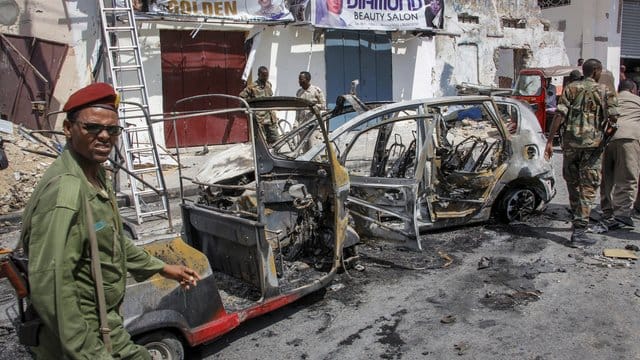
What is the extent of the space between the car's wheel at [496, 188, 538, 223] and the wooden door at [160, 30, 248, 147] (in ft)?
23.6

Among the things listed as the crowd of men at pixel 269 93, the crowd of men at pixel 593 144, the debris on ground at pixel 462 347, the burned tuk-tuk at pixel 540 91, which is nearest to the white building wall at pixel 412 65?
the burned tuk-tuk at pixel 540 91

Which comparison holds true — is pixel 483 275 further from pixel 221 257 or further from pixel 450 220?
pixel 221 257

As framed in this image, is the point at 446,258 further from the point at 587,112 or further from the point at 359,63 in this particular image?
the point at 359,63

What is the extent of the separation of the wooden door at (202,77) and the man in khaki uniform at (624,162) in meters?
7.91

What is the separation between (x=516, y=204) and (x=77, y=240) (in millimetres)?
5834

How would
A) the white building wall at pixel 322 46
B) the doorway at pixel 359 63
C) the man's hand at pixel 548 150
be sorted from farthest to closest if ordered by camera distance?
1. the doorway at pixel 359 63
2. the white building wall at pixel 322 46
3. the man's hand at pixel 548 150

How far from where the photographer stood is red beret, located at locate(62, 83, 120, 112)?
6.54 feet

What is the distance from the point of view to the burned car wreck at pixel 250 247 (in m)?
3.51

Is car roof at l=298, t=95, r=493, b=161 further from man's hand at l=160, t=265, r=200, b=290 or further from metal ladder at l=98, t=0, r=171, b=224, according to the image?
metal ladder at l=98, t=0, r=171, b=224

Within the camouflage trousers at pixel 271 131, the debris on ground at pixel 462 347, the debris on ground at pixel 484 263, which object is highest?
the camouflage trousers at pixel 271 131

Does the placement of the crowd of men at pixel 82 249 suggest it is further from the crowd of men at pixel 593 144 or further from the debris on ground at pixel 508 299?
the crowd of men at pixel 593 144

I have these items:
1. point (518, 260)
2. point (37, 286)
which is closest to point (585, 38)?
point (518, 260)

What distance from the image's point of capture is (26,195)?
848 cm

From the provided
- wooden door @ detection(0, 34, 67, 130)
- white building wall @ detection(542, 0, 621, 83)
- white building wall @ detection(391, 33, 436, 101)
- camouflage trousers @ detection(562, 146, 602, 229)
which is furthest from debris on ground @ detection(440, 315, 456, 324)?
white building wall @ detection(542, 0, 621, 83)
